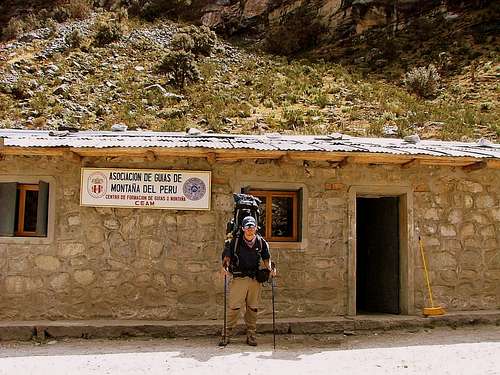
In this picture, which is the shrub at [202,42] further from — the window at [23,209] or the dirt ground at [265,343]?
the dirt ground at [265,343]

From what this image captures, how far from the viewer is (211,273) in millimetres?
8047

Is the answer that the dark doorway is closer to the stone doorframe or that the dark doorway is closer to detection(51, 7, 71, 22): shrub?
the stone doorframe

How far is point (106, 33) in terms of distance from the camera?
30141 mm

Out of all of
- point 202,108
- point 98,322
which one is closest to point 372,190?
point 98,322

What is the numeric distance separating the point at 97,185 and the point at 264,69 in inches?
881

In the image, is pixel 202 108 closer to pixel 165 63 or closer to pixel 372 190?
pixel 165 63

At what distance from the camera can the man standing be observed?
22.2 ft

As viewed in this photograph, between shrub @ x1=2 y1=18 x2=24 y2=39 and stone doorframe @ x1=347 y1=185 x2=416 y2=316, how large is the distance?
92.8 ft

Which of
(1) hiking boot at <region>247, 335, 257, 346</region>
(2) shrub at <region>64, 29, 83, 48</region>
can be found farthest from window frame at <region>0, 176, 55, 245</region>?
(2) shrub at <region>64, 29, 83, 48</region>

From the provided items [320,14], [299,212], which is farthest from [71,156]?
[320,14]

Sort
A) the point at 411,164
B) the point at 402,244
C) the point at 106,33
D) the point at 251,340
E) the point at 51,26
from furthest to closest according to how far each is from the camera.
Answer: the point at 51,26
the point at 106,33
the point at 402,244
the point at 411,164
the point at 251,340

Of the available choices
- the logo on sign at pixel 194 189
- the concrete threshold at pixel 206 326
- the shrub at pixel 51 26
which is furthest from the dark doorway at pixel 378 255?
the shrub at pixel 51 26

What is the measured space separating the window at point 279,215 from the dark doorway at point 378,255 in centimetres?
171

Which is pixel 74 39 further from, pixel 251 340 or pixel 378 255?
pixel 251 340
